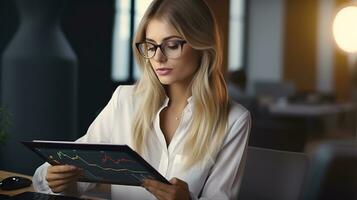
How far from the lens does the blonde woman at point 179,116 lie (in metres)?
1.32

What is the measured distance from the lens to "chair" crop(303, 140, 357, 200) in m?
2.23

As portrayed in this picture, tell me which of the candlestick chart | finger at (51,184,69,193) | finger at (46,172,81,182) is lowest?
finger at (51,184,69,193)

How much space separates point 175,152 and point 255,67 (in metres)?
6.23

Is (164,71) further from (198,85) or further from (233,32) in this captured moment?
(233,32)

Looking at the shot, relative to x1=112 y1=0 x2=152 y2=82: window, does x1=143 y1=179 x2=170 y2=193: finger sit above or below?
below

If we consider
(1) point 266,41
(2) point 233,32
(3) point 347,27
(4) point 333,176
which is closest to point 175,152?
(2) point 233,32

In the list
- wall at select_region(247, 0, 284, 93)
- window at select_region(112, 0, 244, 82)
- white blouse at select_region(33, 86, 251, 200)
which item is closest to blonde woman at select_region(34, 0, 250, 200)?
white blouse at select_region(33, 86, 251, 200)

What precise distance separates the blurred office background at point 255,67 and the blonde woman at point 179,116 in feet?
0.64

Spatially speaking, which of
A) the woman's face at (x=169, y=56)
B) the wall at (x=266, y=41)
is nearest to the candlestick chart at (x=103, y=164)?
the woman's face at (x=169, y=56)

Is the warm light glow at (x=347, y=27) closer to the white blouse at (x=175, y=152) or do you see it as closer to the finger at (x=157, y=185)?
the white blouse at (x=175, y=152)

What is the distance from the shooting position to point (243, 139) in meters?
1.34

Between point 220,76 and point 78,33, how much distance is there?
61cm

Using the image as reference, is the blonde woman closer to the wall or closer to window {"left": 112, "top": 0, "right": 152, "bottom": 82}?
window {"left": 112, "top": 0, "right": 152, "bottom": 82}

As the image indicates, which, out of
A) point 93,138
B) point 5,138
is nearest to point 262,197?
point 93,138
